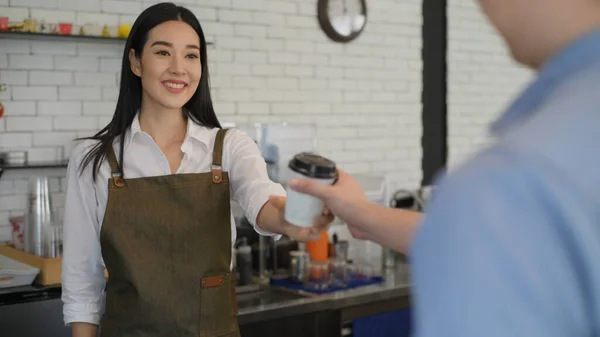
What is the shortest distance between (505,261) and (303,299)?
3.52 m

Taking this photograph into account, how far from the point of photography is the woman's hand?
1.66 metres

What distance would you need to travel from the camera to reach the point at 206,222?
106 inches

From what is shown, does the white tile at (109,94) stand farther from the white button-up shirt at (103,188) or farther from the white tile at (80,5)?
the white button-up shirt at (103,188)

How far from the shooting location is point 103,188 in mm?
2600

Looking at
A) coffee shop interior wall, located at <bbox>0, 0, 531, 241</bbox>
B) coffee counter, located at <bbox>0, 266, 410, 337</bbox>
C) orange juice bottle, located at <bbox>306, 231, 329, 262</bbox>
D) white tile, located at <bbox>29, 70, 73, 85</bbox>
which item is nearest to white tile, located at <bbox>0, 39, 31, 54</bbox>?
coffee shop interior wall, located at <bbox>0, 0, 531, 241</bbox>

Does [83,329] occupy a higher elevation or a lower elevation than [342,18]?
lower

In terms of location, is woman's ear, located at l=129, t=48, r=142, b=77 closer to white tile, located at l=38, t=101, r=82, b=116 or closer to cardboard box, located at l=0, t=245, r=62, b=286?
cardboard box, located at l=0, t=245, r=62, b=286

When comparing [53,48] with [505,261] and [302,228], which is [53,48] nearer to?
[302,228]

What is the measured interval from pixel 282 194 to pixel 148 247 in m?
0.52

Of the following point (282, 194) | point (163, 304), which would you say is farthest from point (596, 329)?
point (163, 304)

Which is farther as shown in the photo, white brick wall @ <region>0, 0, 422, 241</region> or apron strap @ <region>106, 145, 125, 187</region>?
white brick wall @ <region>0, 0, 422, 241</region>

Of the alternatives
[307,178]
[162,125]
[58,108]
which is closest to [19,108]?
[58,108]

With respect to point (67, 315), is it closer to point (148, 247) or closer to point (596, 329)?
point (148, 247)

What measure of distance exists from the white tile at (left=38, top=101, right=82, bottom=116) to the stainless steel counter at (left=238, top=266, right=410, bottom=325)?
1.36 metres
